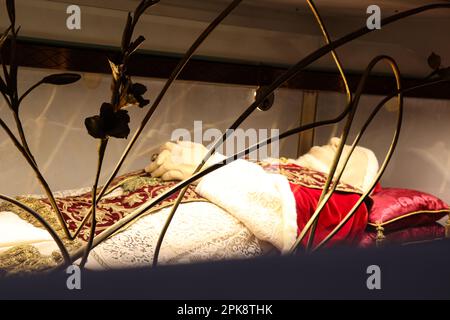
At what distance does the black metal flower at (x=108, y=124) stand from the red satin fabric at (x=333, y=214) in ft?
4.97

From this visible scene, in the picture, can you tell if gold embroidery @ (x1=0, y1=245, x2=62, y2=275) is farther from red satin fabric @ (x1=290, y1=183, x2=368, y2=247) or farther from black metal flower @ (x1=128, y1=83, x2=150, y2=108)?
black metal flower @ (x1=128, y1=83, x2=150, y2=108)

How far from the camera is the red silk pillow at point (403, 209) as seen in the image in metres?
2.27

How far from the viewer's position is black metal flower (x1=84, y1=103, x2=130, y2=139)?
0.54 metres

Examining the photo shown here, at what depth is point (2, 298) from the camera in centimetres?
56

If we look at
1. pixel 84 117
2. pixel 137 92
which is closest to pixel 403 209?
pixel 84 117

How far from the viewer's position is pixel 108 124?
547 millimetres

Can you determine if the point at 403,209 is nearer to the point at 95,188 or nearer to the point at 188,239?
the point at 188,239

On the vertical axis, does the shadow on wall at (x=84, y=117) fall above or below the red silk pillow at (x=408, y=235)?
above

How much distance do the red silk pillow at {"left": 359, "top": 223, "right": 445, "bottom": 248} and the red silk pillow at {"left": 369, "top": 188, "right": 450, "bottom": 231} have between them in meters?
0.02

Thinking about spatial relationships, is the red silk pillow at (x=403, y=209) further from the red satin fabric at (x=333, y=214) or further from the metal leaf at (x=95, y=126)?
the metal leaf at (x=95, y=126)

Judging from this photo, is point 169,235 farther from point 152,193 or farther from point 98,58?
point 98,58

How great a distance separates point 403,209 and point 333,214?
321 mm

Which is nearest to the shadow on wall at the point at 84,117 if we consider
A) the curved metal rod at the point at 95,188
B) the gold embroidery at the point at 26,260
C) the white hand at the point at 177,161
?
the white hand at the point at 177,161

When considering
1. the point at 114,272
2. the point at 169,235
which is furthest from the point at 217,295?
the point at 169,235
